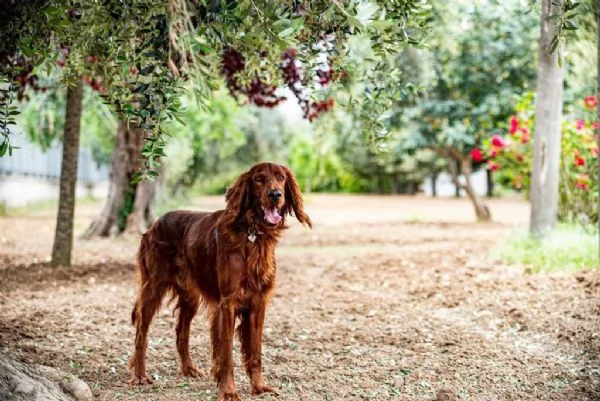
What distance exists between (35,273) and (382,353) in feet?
16.0

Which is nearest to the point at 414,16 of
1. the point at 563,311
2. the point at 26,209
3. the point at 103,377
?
the point at 103,377

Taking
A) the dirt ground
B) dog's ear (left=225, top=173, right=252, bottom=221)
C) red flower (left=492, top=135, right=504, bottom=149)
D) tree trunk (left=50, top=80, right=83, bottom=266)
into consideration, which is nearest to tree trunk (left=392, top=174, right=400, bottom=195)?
red flower (left=492, top=135, right=504, bottom=149)

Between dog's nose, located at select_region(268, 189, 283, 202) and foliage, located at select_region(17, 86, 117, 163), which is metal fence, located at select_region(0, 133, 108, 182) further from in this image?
dog's nose, located at select_region(268, 189, 283, 202)

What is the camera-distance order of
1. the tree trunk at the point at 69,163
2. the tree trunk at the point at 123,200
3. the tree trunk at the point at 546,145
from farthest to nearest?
the tree trunk at the point at 123,200, the tree trunk at the point at 546,145, the tree trunk at the point at 69,163

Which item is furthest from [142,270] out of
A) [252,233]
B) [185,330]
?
[252,233]

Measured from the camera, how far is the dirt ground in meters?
4.70

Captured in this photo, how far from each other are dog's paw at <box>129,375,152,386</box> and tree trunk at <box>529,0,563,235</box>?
659 centimetres

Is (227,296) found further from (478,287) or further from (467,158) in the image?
(467,158)

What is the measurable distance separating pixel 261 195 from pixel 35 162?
2480 centimetres

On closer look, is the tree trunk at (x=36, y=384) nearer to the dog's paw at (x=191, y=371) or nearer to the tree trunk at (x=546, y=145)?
the dog's paw at (x=191, y=371)

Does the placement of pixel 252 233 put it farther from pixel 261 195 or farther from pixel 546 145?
pixel 546 145

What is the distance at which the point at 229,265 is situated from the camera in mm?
4211

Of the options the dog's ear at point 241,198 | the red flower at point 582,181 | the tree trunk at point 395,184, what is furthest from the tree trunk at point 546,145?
the tree trunk at point 395,184

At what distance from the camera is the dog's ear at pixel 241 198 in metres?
4.23
